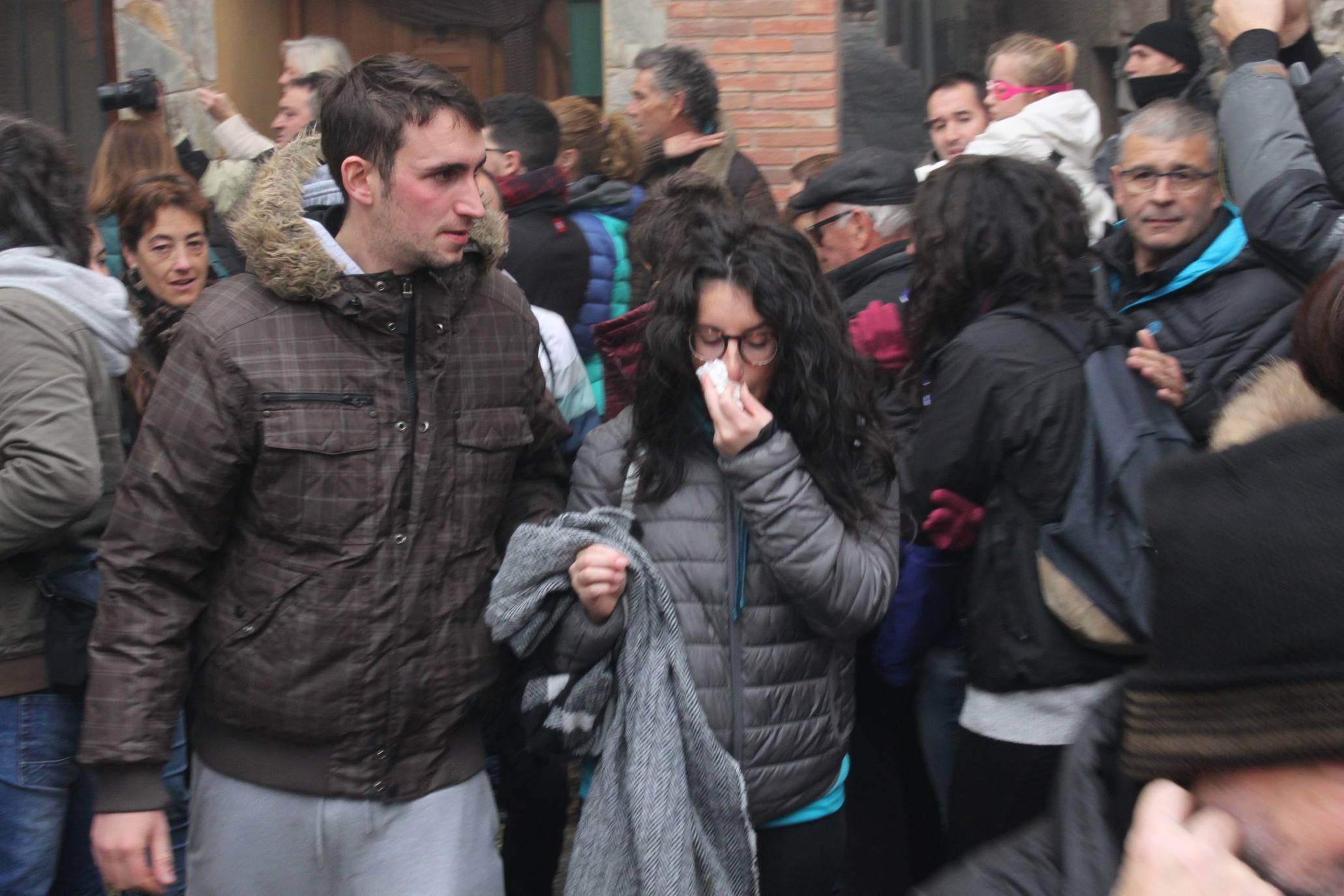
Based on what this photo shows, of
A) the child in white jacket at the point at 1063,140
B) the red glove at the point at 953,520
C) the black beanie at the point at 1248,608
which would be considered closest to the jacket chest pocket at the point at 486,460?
the red glove at the point at 953,520

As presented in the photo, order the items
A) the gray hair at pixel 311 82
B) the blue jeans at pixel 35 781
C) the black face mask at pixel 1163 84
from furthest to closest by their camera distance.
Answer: the gray hair at pixel 311 82
the black face mask at pixel 1163 84
the blue jeans at pixel 35 781

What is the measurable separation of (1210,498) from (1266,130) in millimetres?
2712

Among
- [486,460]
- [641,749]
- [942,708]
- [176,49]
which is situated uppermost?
[176,49]

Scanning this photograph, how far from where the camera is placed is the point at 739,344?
2.79 metres

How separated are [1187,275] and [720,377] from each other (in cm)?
124

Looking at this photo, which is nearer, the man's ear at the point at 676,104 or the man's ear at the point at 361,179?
the man's ear at the point at 361,179

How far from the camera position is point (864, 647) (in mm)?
3430

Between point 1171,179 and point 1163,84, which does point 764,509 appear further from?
point 1163,84

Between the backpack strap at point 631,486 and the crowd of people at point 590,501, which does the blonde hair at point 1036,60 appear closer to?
the crowd of people at point 590,501

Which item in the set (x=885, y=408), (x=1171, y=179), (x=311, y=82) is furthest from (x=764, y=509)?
(x=311, y=82)

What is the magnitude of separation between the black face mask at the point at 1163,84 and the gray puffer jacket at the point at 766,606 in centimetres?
300

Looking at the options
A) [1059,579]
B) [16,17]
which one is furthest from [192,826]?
[16,17]

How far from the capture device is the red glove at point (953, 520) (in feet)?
10.3

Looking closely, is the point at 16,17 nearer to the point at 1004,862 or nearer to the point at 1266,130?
the point at 1266,130
